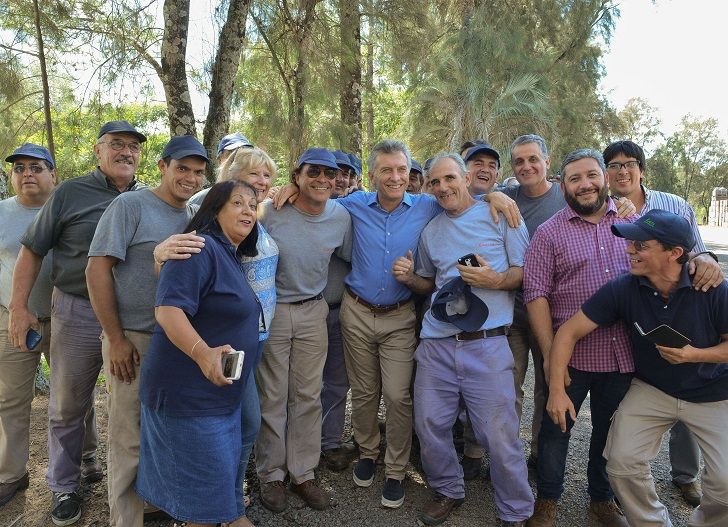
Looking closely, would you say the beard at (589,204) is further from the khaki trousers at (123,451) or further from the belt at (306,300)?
the khaki trousers at (123,451)

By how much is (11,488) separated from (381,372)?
8.61 feet

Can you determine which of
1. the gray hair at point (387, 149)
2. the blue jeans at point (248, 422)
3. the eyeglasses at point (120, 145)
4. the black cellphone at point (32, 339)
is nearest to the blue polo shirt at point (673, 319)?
the gray hair at point (387, 149)

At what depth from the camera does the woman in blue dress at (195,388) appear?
220 centimetres

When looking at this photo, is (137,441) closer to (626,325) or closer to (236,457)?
(236,457)

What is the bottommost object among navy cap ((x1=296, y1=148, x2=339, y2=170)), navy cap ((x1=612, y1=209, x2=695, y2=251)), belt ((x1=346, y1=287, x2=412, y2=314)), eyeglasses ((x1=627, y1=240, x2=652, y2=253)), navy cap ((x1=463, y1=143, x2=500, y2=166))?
belt ((x1=346, y1=287, x2=412, y2=314))

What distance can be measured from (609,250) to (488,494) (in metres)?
1.89

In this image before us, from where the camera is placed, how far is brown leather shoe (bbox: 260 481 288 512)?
332 cm

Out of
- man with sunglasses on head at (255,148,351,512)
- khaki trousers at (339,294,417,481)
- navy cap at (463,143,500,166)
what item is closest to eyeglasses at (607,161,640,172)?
navy cap at (463,143,500,166)

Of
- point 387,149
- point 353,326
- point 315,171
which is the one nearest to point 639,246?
point 387,149

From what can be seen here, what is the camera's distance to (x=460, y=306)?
3230 millimetres

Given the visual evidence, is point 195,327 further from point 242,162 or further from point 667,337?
point 667,337

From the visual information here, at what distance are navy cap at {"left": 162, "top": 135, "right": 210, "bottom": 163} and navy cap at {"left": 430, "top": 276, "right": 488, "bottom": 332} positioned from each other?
5.55 feet

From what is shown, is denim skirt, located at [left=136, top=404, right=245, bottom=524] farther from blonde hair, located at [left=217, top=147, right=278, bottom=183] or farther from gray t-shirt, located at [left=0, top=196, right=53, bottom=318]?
gray t-shirt, located at [left=0, top=196, right=53, bottom=318]

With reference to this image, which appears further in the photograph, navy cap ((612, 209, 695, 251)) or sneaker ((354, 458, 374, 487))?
sneaker ((354, 458, 374, 487))
